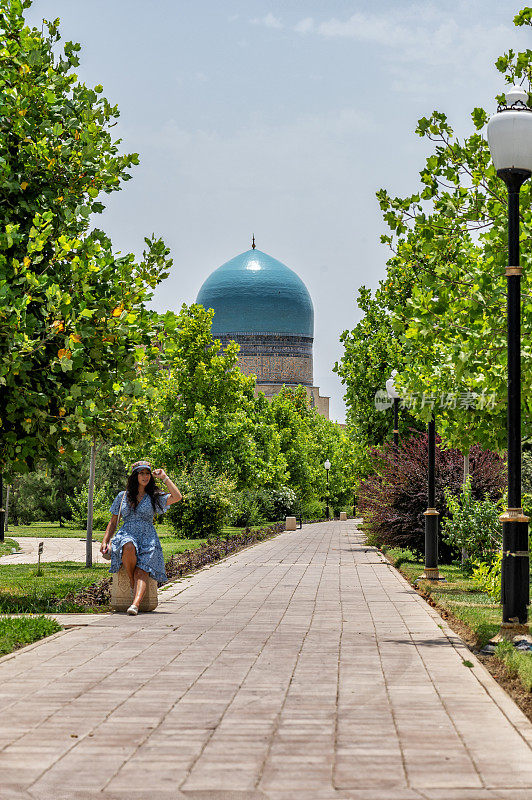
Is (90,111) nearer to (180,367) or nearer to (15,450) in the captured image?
(15,450)

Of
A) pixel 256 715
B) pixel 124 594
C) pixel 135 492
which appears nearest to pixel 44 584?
pixel 124 594

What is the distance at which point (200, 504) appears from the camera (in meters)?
30.5

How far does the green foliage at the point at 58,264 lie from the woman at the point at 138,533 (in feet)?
2.84

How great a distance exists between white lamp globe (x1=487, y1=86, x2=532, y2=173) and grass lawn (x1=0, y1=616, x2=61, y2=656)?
19.0 ft

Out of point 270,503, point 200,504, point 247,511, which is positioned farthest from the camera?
point 270,503

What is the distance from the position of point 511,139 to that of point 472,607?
17.8 feet

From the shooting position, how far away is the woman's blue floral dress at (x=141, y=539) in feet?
37.1

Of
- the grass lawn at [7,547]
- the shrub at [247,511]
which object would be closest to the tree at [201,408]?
the grass lawn at [7,547]

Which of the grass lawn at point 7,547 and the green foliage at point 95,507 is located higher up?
the green foliage at point 95,507

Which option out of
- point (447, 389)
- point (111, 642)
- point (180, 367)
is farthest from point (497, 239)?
point (180, 367)

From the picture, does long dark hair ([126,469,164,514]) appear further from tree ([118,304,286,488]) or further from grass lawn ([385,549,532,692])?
tree ([118,304,286,488])

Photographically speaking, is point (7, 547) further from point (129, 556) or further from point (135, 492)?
point (129, 556)

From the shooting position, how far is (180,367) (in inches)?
1372

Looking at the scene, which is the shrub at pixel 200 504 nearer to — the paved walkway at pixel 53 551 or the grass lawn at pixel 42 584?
the paved walkway at pixel 53 551
